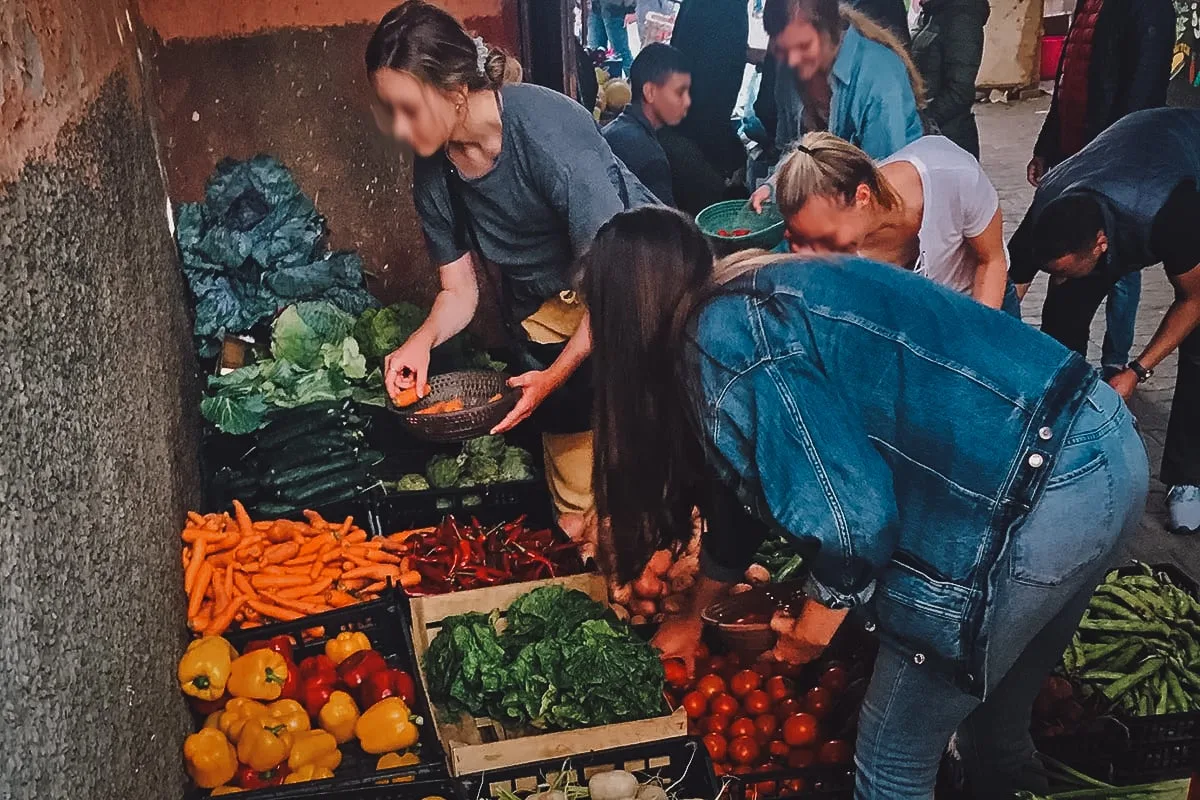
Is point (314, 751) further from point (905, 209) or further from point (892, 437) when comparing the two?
point (905, 209)

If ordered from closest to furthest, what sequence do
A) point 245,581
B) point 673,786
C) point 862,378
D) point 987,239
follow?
point 862,378 < point 673,786 < point 987,239 < point 245,581

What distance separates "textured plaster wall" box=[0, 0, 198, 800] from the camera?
2002 millimetres

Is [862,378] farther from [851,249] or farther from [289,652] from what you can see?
[289,652]

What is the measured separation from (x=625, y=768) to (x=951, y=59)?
7.29ft

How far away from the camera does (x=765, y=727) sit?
3.03 metres

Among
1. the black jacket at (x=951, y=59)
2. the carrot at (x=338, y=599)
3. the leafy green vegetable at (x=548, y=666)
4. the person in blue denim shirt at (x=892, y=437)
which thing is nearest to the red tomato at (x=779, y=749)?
the leafy green vegetable at (x=548, y=666)

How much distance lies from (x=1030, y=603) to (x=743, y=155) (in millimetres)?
1691

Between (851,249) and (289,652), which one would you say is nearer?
(851,249)

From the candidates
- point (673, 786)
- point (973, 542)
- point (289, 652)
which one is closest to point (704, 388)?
point (973, 542)

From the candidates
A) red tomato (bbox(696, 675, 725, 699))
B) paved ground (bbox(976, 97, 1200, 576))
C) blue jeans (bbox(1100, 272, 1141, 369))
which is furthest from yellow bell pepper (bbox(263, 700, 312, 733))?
blue jeans (bbox(1100, 272, 1141, 369))

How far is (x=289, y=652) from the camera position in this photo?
3.40 metres

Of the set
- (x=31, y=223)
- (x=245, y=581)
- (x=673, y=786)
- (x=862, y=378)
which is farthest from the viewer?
(x=245, y=581)

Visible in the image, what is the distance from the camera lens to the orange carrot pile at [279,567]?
3.52m

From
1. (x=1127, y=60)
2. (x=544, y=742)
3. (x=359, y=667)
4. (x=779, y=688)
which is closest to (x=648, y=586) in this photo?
(x=779, y=688)
